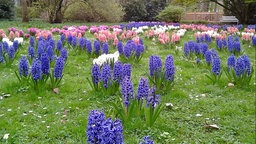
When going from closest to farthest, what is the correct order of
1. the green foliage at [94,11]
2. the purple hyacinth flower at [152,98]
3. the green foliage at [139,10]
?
the purple hyacinth flower at [152,98], the green foliage at [94,11], the green foliage at [139,10]

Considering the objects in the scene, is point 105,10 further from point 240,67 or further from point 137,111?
point 137,111

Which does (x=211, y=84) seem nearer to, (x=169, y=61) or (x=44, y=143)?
(x=169, y=61)

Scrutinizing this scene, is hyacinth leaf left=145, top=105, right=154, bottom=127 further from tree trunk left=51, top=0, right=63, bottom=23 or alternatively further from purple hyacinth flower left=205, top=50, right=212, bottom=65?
tree trunk left=51, top=0, right=63, bottom=23

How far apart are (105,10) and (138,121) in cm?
2264

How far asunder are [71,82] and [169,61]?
2.17 metres

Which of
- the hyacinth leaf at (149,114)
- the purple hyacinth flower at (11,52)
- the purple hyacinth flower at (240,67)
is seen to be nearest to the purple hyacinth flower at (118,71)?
the hyacinth leaf at (149,114)

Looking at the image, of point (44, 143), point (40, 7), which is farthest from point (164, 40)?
point (40, 7)

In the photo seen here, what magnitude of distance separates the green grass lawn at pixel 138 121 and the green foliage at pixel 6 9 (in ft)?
63.1

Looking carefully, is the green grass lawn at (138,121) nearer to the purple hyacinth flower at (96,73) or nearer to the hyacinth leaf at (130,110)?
the hyacinth leaf at (130,110)

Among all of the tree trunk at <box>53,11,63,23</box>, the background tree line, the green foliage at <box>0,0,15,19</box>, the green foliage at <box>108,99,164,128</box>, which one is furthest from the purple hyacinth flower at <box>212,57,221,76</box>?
the green foliage at <box>0,0,15,19</box>

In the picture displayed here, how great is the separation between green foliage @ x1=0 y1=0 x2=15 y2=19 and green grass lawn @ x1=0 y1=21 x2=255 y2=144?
757 inches

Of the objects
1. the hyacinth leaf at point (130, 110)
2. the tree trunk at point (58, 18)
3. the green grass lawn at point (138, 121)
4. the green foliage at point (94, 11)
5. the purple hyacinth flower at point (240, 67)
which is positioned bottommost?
the green grass lawn at point (138, 121)

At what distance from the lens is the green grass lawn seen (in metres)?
3.90

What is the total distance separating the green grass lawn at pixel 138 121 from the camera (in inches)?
153
